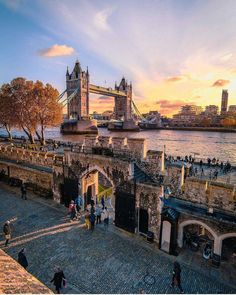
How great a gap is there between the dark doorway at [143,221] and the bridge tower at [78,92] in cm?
8995

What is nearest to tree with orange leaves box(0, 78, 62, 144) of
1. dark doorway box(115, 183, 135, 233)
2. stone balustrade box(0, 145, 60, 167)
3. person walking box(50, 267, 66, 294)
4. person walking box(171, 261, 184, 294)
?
stone balustrade box(0, 145, 60, 167)

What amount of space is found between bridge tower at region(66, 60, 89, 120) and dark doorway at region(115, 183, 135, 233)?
88.9 m

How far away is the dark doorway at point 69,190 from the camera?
45.9ft

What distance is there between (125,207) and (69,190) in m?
4.84

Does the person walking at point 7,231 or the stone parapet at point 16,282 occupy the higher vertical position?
the stone parapet at point 16,282

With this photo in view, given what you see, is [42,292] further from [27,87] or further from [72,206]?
[27,87]

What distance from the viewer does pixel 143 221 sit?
430 inches

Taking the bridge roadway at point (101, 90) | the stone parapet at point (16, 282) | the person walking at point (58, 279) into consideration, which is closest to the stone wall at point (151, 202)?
the person walking at point (58, 279)

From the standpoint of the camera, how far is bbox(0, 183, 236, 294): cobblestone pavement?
775 cm

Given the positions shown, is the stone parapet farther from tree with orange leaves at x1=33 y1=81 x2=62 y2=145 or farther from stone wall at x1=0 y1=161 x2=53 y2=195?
tree with orange leaves at x1=33 y1=81 x2=62 y2=145

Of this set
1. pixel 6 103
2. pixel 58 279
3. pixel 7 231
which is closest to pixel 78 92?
pixel 6 103

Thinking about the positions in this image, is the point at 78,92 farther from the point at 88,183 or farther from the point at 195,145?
the point at 88,183

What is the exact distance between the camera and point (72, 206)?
40.8ft

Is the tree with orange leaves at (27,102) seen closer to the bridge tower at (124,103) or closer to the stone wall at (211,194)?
the stone wall at (211,194)
